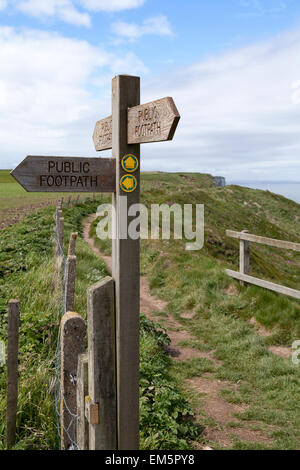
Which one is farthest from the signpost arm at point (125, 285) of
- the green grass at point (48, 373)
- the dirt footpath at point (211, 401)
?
the green grass at point (48, 373)

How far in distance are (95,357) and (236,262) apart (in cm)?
1360

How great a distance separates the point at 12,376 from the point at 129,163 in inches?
81.7

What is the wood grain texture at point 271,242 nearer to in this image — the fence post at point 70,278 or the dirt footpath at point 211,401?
the dirt footpath at point 211,401

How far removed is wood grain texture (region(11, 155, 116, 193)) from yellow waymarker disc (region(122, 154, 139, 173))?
0.32 feet

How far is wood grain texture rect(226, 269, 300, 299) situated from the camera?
715 cm

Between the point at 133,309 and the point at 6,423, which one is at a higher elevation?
the point at 133,309

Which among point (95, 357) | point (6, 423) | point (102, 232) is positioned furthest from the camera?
point (102, 232)

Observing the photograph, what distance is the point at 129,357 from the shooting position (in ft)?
9.99

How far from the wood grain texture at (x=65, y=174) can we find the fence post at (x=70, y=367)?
3.41 feet

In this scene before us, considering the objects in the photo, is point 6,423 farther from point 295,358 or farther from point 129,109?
point 295,358

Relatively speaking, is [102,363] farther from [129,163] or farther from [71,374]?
[129,163]
